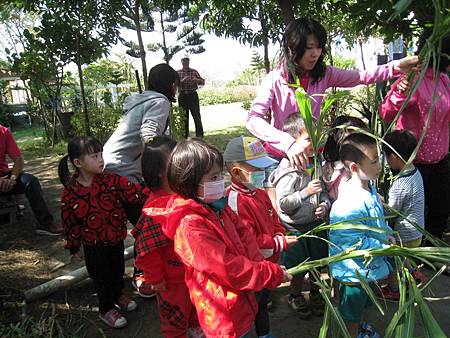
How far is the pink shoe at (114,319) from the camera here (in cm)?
247

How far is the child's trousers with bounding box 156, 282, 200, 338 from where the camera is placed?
6.40 feet

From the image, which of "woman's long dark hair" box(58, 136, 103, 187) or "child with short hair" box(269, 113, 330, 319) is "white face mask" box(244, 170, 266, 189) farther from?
"woman's long dark hair" box(58, 136, 103, 187)

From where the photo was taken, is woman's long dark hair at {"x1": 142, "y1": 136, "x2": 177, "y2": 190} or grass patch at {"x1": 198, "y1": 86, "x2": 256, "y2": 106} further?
grass patch at {"x1": 198, "y1": 86, "x2": 256, "y2": 106}

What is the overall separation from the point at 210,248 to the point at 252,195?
20.9 inches

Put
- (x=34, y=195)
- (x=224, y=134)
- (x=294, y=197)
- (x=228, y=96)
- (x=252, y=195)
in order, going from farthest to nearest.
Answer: (x=228, y=96) < (x=224, y=134) < (x=34, y=195) < (x=294, y=197) < (x=252, y=195)

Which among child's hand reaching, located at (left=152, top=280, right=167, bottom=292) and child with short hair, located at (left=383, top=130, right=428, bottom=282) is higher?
child with short hair, located at (left=383, top=130, right=428, bottom=282)

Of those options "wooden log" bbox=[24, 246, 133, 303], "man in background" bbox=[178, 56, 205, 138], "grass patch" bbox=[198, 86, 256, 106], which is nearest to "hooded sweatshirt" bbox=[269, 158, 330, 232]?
"wooden log" bbox=[24, 246, 133, 303]

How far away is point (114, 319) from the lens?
8.14ft

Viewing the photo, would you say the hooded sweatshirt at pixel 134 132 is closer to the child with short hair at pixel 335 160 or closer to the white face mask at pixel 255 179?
the white face mask at pixel 255 179

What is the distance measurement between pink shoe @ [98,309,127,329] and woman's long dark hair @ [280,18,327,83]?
1.73 m

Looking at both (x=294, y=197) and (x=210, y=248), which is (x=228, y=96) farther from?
(x=210, y=248)

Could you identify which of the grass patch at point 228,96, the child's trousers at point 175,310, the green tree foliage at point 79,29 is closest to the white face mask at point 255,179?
the child's trousers at point 175,310

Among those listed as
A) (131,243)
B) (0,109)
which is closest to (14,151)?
(131,243)

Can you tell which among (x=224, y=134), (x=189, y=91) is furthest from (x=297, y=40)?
(x=224, y=134)
